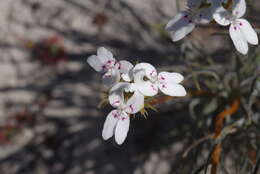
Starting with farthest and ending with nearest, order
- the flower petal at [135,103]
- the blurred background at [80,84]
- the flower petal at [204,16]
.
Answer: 1. the blurred background at [80,84]
2. the flower petal at [204,16]
3. the flower petal at [135,103]

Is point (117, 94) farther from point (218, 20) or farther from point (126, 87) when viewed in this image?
point (218, 20)

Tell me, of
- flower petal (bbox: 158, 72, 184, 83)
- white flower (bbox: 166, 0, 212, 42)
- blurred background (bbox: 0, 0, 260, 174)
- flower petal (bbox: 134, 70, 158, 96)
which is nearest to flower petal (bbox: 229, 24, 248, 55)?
white flower (bbox: 166, 0, 212, 42)

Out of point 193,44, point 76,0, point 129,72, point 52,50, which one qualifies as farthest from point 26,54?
point 129,72

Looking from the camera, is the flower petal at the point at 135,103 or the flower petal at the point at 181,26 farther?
the flower petal at the point at 181,26

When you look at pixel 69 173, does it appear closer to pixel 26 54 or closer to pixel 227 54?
pixel 26 54

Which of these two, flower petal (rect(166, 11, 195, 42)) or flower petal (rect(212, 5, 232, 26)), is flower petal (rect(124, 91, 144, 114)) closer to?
flower petal (rect(166, 11, 195, 42))

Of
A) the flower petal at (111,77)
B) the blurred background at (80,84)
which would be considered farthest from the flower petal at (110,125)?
the blurred background at (80,84)

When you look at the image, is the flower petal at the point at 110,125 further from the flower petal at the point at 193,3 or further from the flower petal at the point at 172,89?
the flower petal at the point at 193,3
